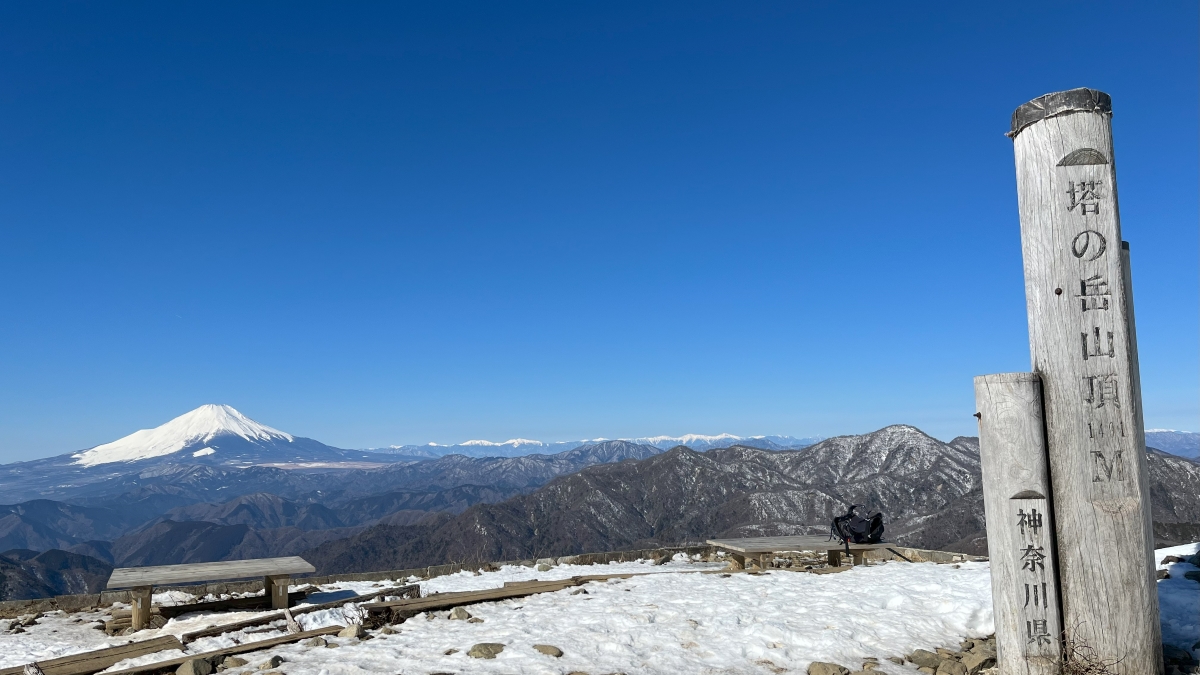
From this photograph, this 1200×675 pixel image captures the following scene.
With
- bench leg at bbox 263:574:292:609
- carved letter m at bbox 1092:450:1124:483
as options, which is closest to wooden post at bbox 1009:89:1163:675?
carved letter m at bbox 1092:450:1124:483

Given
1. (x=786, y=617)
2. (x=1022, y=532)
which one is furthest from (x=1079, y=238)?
(x=786, y=617)

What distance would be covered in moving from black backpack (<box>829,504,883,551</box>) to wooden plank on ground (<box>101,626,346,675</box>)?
9435 millimetres

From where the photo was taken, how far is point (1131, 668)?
5.39 metres

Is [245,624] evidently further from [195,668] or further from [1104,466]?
[1104,466]

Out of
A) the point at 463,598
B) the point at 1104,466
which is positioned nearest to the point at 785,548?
the point at 463,598

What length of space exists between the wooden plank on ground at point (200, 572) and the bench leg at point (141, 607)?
0.10m

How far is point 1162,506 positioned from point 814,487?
5515 centimetres

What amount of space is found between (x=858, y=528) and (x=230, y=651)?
10.9m

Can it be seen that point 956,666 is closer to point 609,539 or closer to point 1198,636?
point 1198,636

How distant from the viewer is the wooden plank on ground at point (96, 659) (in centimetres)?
669

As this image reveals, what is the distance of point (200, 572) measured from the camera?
10883mm

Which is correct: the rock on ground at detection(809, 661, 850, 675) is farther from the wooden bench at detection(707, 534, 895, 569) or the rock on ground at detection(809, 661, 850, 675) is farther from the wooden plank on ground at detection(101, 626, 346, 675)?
the wooden bench at detection(707, 534, 895, 569)

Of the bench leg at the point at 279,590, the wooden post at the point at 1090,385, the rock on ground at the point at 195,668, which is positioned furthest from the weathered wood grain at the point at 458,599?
the wooden post at the point at 1090,385

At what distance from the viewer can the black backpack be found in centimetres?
1338
